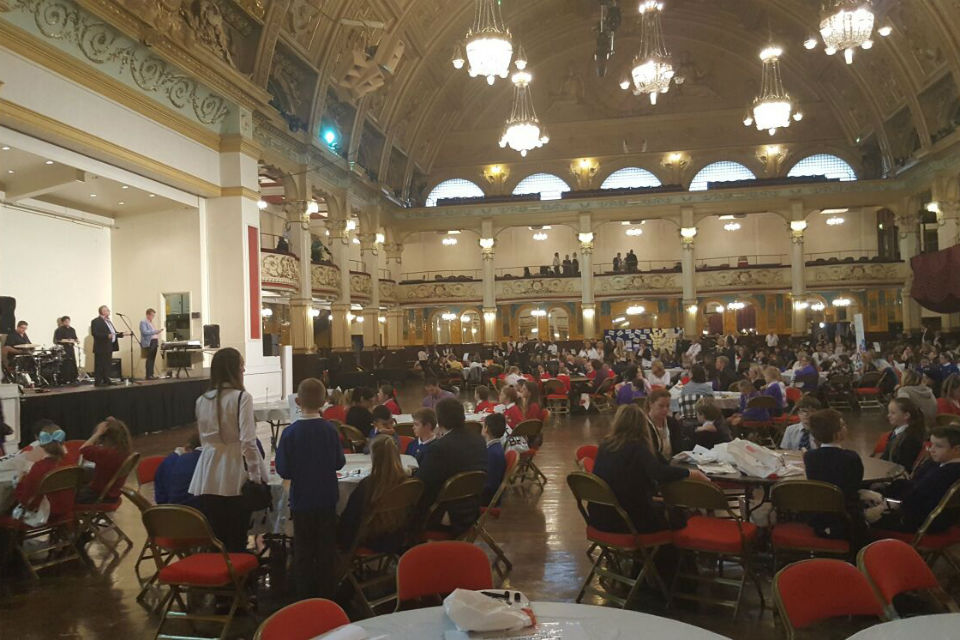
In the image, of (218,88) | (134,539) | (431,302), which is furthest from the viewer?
(431,302)

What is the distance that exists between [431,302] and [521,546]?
2277 cm

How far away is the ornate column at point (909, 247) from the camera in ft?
82.1

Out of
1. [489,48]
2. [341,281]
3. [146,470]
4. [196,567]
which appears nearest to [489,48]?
[489,48]

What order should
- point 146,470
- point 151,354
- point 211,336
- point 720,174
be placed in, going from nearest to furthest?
point 146,470
point 151,354
point 211,336
point 720,174

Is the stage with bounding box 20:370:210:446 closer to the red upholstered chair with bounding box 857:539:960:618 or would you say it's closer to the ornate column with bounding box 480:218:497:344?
the red upholstered chair with bounding box 857:539:960:618

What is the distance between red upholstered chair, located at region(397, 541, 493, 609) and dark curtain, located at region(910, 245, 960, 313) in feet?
67.0

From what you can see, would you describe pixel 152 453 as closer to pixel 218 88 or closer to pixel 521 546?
pixel 521 546

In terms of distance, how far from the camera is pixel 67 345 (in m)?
12.6

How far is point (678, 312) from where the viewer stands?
28.2 metres

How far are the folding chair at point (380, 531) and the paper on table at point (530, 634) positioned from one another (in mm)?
1835

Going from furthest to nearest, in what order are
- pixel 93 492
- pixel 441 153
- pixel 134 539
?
pixel 441 153
pixel 134 539
pixel 93 492

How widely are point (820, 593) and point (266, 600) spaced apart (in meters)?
3.35

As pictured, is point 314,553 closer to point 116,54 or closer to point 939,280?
point 116,54

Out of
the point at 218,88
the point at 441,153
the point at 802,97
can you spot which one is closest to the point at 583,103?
the point at 441,153
